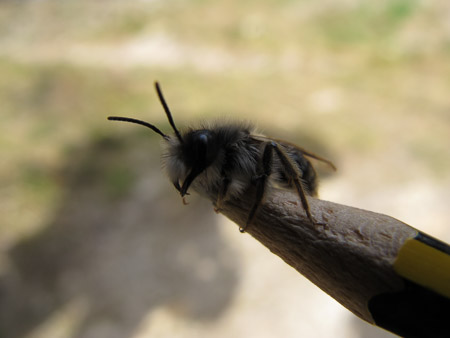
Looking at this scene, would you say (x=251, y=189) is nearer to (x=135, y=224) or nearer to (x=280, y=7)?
(x=135, y=224)

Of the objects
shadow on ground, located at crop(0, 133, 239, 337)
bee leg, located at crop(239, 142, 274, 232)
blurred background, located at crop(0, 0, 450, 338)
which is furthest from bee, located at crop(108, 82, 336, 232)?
shadow on ground, located at crop(0, 133, 239, 337)

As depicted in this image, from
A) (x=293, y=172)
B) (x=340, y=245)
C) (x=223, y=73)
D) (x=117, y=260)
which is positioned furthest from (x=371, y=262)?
(x=223, y=73)

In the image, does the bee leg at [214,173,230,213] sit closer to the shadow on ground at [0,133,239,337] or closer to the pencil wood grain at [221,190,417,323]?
the pencil wood grain at [221,190,417,323]

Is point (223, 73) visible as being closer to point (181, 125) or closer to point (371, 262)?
point (181, 125)

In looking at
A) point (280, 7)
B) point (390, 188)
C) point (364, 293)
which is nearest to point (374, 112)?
point (390, 188)

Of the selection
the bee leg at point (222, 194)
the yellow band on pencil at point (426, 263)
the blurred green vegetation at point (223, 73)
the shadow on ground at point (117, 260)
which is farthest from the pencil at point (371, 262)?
the blurred green vegetation at point (223, 73)

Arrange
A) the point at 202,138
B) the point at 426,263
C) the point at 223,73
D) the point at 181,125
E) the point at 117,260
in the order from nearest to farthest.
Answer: the point at 426,263, the point at 202,138, the point at 181,125, the point at 117,260, the point at 223,73

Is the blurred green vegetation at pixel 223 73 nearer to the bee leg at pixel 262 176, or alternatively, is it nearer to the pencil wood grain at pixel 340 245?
the bee leg at pixel 262 176
